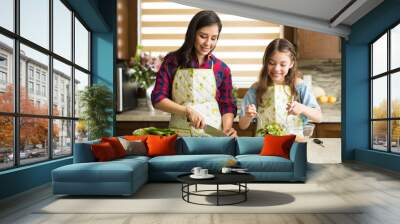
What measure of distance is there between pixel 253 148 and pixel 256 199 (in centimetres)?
198

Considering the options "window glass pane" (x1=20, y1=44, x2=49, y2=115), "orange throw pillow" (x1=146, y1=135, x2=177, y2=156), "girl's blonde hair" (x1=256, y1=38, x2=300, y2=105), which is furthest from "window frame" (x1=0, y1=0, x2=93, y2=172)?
"girl's blonde hair" (x1=256, y1=38, x2=300, y2=105)

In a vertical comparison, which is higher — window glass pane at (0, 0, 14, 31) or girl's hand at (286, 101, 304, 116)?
window glass pane at (0, 0, 14, 31)

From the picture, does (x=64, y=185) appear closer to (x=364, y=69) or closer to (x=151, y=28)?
(x=151, y=28)

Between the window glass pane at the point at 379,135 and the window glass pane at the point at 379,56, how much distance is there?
95cm

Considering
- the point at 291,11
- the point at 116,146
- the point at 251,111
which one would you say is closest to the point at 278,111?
the point at 251,111

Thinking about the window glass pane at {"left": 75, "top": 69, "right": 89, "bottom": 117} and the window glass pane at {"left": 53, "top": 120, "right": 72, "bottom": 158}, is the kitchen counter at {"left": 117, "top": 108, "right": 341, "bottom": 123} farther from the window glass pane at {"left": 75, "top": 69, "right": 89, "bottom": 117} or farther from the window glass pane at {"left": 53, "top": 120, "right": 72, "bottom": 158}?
the window glass pane at {"left": 53, "top": 120, "right": 72, "bottom": 158}

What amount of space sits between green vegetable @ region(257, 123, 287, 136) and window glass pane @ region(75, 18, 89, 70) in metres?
3.26

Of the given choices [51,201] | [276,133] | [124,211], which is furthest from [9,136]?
[276,133]

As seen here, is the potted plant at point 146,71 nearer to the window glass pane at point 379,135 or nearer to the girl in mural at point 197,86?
the girl in mural at point 197,86

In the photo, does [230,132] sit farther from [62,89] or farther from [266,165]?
[62,89]

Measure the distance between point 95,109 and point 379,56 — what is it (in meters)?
5.17

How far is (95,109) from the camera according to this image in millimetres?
7719

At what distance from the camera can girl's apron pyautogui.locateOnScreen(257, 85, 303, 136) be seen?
24.2 ft

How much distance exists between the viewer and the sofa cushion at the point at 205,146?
6438 mm
